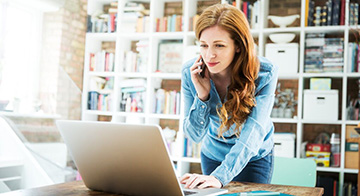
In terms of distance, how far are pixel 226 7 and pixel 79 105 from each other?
3.40 metres

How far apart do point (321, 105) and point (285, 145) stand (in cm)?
50

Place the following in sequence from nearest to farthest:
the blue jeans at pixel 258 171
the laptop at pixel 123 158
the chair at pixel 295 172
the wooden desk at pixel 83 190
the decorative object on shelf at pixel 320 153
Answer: the laptop at pixel 123 158 → the wooden desk at pixel 83 190 → the blue jeans at pixel 258 171 → the chair at pixel 295 172 → the decorative object on shelf at pixel 320 153

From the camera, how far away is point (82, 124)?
43.5 inches

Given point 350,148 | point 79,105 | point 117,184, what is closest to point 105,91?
point 79,105

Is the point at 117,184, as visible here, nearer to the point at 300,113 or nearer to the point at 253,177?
the point at 253,177

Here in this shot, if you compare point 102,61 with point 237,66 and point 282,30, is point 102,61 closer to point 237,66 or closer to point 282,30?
point 282,30

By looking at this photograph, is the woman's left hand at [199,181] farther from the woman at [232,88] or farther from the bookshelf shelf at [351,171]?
the bookshelf shelf at [351,171]

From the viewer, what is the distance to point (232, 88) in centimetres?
164

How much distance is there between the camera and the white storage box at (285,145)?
4047 mm

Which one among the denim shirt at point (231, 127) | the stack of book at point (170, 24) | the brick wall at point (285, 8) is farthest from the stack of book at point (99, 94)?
the denim shirt at point (231, 127)

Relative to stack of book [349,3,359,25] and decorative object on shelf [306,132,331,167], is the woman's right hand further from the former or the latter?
A: stack of book [349,3,359,25]

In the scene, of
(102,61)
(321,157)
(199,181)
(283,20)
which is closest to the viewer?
(199,181)

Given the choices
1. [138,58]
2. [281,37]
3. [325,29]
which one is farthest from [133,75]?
[325,29]

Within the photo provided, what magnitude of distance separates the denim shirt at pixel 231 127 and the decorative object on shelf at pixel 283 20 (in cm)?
261
